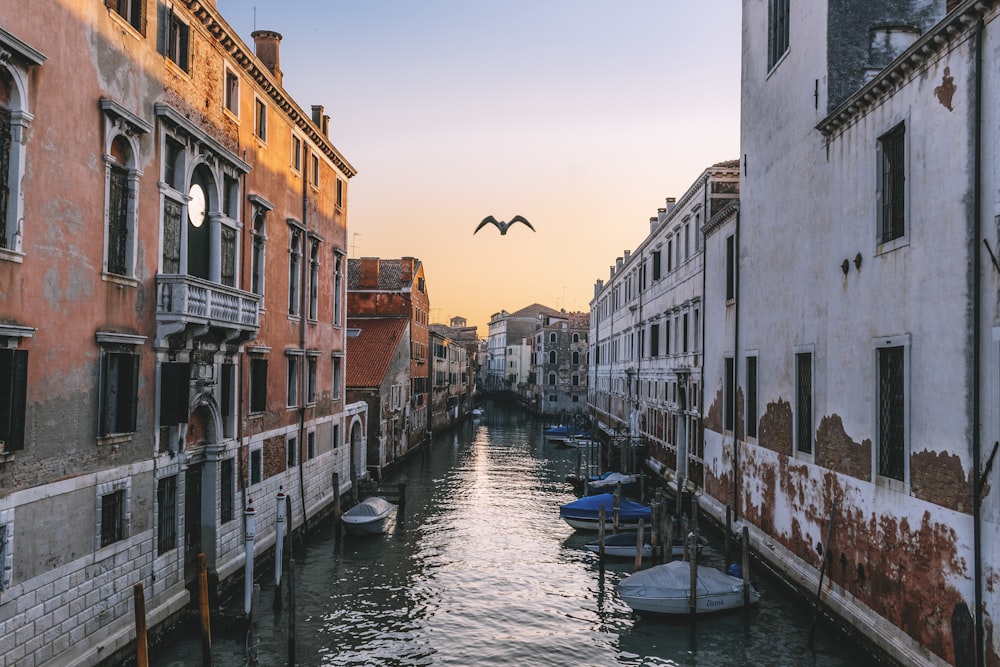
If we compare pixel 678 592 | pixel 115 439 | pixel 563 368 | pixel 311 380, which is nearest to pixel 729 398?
pixel 678 592

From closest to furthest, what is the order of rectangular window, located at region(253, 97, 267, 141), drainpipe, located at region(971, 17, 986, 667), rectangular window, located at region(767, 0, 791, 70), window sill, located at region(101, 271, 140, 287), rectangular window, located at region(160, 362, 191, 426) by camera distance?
drainpipe, located at region(971, 17, 986, 667)
window sill, located at region(101, 271, 140, 287)
rectangular window, located at region(160, 362, 191, 426)
rectangular window, located at region(253, 97, 267, 141)
rectangular window, located at region(767, 0, 791, 70)

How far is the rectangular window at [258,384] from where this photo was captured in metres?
16.0

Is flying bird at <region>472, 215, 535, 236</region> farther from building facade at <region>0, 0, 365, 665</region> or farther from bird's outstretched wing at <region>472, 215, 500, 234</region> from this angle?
building facade at <region>0, 0, 365, 665</region>

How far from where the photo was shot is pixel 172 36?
40.3ft

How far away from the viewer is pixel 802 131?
1470 centimetres

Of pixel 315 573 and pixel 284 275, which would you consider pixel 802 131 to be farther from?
pixel 315 573

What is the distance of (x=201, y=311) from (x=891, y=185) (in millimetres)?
10884

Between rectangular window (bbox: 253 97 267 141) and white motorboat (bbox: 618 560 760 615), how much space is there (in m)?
12.0

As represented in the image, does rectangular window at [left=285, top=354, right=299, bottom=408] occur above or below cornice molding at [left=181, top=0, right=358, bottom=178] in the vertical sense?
below

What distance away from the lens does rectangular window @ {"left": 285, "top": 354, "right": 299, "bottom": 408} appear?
1867 cm

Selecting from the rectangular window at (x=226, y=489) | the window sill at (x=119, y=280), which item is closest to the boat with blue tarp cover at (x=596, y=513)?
the rectangular window at (x=226, y=489)

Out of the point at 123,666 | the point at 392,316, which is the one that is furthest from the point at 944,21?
the point at 392,316

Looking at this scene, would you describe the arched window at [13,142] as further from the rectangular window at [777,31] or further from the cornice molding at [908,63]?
the rectangular window at [777,31]

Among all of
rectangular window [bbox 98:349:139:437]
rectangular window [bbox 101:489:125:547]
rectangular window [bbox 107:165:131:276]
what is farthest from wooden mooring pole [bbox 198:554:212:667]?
rectangular window [bbox 107:165:131:276]
